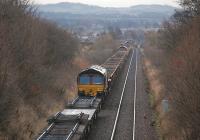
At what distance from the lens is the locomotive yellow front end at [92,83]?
31.6 m

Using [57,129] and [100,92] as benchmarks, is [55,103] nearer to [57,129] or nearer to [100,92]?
[100,92]

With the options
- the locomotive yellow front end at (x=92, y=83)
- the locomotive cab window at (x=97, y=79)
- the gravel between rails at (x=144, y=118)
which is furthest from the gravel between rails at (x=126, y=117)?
the locomotive cab window at (x=97, y=79)

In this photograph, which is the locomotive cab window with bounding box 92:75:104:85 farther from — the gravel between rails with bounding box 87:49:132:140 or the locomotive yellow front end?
the gravel between rails with bounding box 87:49:132:140

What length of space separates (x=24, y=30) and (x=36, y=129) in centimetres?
1037

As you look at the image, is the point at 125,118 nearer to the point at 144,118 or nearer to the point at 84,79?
the point at 144,118

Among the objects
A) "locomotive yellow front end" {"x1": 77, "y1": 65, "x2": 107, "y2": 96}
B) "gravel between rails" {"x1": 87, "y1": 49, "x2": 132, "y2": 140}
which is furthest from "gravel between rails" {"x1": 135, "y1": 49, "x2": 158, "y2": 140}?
"locomotive yellow front end" {"x1": 77, "y1": 65, "x2": 107, "y2": 96}

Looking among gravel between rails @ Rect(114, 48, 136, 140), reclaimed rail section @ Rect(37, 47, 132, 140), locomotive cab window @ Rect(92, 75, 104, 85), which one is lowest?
gravel between rails @ Rect(114, 48, 136, 140)

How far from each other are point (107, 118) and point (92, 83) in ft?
15.3

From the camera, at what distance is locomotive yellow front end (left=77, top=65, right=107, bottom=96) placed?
31.6m

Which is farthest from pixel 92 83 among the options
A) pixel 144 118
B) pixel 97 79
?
pixel 144 118

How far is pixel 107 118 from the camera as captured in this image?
2775cm

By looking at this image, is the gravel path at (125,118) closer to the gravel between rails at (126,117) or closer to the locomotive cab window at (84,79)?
the gravel between rails at (126,117)

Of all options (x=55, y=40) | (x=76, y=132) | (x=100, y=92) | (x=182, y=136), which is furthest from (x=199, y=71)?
(x=55, y=40)

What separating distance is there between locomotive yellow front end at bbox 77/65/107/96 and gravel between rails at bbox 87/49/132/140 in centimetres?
138
